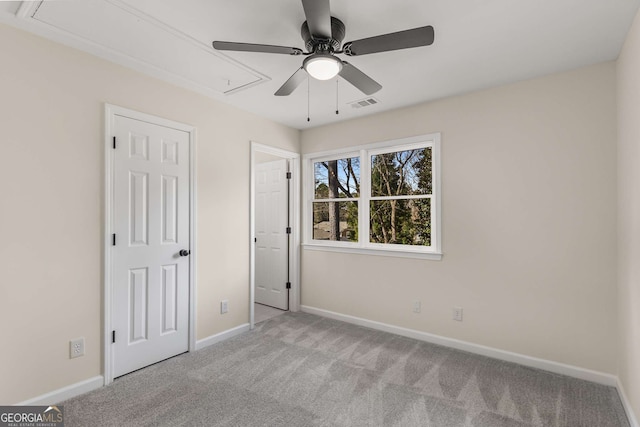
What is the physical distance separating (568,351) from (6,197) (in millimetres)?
4373

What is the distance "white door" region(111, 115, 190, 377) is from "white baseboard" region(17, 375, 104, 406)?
0.50 feet

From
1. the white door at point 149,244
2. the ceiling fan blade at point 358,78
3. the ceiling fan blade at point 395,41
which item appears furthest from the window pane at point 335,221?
the ceiling fan blade at point 395,41

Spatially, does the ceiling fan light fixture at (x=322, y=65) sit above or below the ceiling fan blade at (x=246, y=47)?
below

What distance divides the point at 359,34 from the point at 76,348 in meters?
3.07

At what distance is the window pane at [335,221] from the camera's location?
13.3ft

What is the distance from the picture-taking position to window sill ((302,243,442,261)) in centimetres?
331

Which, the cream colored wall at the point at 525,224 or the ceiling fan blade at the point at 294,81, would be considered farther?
the cream colored wall at the point at 525,224

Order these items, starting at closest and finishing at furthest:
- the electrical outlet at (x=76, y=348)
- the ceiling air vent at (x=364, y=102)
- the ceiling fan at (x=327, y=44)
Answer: the ceiling fan at (x=327, y=44) < the electrical outlet at (x=76, y=348) < the ceiling air vent at (x=364, y=102)

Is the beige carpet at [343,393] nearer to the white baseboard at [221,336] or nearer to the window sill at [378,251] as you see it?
the white baseboard at [221,336]

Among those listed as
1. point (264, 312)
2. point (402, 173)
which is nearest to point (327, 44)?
point (402, 173)

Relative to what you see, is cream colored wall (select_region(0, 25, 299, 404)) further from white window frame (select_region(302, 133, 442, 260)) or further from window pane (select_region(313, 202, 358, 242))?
window pane (select_region(313, 202, 358, 242))

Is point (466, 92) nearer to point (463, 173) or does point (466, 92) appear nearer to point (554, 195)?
point (463, 173)

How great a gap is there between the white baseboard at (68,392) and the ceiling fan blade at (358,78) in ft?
9.63

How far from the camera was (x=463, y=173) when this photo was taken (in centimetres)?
313
